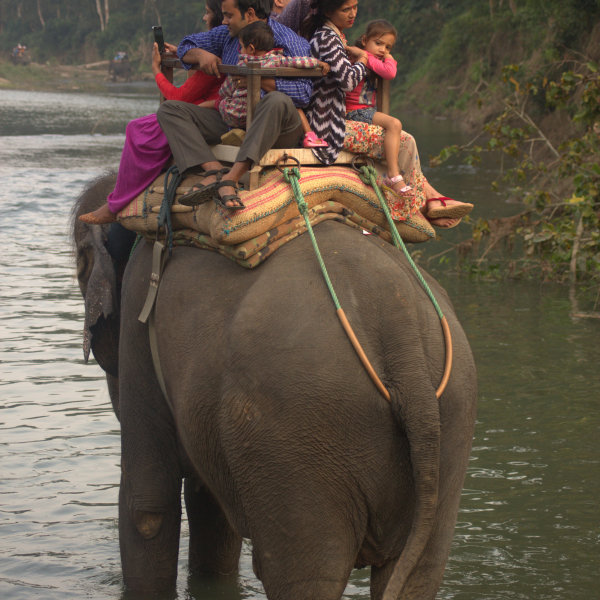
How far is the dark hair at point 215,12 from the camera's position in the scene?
3484 millimetres

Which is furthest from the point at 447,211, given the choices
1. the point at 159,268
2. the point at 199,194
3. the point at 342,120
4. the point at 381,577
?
the point at 381,577

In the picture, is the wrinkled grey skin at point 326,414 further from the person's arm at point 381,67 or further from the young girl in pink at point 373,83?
the person's arm at point 381,67

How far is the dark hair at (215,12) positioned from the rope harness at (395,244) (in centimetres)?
88

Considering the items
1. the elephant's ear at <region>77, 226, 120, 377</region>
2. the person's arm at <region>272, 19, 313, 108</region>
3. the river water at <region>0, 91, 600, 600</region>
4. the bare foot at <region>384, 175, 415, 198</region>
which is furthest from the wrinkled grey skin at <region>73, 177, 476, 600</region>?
the river water at <region>0, 91, 600, 600</region>

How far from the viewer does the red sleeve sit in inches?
140

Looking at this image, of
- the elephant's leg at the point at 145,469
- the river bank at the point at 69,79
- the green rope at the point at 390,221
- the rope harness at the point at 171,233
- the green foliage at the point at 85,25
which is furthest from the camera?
the green foliage at the point at 85,25

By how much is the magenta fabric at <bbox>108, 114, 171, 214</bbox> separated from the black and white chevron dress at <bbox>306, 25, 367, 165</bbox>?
1.97ft

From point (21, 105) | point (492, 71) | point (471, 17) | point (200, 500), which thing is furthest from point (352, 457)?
point (21, 105)

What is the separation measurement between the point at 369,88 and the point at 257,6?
0.61m

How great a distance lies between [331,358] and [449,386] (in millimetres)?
374

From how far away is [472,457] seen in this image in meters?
5.35

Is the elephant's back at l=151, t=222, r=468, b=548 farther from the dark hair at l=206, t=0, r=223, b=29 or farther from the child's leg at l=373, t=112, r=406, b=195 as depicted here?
the dark hair at l=206, t=0, r=223, b=29

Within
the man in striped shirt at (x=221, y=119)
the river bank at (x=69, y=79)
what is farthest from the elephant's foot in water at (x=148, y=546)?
the river bank at (x=69, y=79)

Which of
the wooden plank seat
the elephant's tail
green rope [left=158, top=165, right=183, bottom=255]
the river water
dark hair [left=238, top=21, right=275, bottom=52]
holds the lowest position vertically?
the river water
